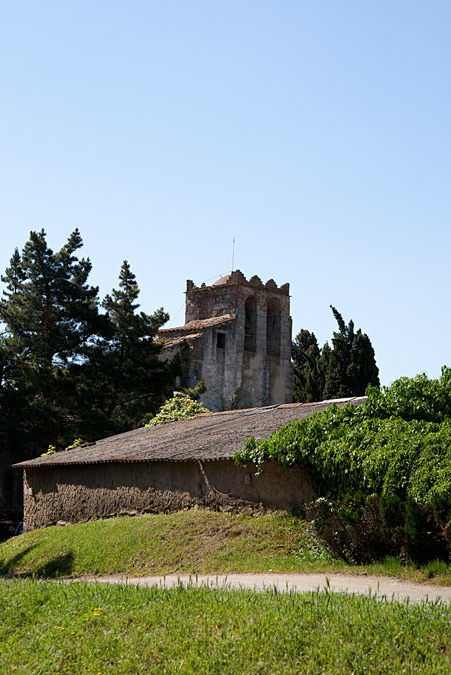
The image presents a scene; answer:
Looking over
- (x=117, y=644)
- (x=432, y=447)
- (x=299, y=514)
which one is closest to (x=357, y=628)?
(x=117, y=644)

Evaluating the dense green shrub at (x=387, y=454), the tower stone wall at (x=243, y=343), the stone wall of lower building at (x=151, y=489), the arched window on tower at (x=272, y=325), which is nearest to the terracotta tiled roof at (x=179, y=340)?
the tower stone wall at (x=243, y=343)

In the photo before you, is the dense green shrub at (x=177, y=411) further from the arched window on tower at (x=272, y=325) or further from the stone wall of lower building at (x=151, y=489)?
the arched window on tower at (x=272, y=325)

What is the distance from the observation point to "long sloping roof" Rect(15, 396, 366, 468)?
17.4 m

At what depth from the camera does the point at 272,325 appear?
52719mm

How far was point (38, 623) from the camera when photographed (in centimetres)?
871

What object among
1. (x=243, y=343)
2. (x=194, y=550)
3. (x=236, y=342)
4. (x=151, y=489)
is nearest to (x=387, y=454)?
(x=194, y=550)

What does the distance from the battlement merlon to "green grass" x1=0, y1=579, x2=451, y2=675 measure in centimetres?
4159

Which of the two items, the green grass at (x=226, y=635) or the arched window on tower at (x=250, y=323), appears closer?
the green grass at (x=226, y=635)

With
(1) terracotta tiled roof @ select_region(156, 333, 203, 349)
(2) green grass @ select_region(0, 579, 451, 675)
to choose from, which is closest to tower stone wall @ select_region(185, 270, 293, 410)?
(1) terracotta tiled roof @ select_region(156, 333, 203, 349)

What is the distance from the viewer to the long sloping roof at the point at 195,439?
1738 centimetres

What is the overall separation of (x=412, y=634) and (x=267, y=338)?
45.7 m

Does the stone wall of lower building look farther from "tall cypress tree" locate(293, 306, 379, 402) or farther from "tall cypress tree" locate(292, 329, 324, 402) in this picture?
"tall cypress tree" locate(292, 329, 324, 402)

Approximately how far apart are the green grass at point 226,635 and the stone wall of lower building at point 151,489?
640 cm

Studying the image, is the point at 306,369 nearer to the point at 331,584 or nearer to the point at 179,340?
the point at 179,340
